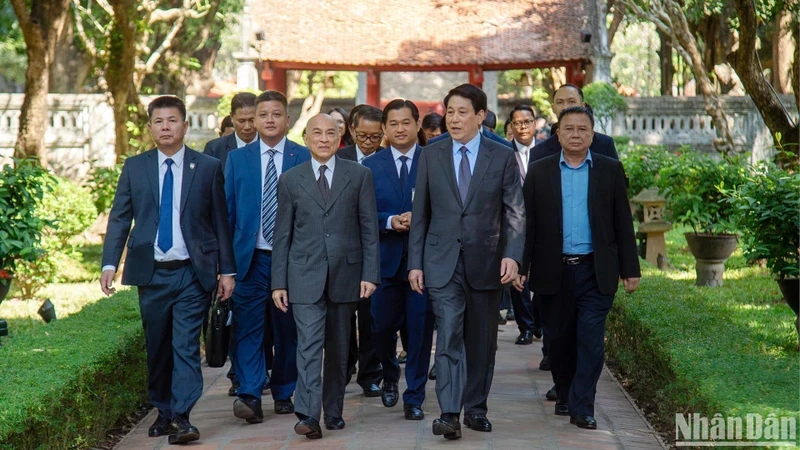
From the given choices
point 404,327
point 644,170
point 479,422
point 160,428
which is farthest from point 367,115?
point 644,170

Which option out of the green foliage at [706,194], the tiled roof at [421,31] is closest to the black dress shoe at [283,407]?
the green foliage at [706,194]

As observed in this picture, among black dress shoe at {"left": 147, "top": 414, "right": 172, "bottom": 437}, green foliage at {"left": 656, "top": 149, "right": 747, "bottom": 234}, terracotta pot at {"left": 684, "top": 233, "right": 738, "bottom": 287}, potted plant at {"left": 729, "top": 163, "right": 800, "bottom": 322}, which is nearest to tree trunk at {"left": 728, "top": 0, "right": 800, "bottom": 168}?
green foliage at {"left": 656, "top": 149, "right": 747, "bottom": 234}

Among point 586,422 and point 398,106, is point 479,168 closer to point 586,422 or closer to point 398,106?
point 398,106

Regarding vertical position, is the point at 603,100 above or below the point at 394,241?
above

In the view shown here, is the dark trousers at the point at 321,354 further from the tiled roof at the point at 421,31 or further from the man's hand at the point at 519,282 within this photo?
the tiled roof at the point at 421,31

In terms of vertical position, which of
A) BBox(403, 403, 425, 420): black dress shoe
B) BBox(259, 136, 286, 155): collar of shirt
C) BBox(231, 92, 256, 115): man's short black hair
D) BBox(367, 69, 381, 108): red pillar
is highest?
BBox(367, 69, 381, 108): red pillar

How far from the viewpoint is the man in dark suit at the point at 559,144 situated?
7.47m

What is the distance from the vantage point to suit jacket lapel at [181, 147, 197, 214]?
6.59 meters

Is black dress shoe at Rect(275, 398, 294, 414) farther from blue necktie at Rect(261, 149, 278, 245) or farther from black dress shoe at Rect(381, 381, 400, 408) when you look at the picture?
blue necktie at Rect(261, 149, 278, 245)

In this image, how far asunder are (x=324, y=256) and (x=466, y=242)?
0.86 meters

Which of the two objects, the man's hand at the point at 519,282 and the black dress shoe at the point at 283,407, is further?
the black dress shoe at the point at 283,407

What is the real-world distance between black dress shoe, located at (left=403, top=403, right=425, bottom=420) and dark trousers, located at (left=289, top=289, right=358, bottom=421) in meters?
0.48

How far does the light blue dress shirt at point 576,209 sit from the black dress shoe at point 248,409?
7.16ft

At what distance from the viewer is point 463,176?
21.3ft
